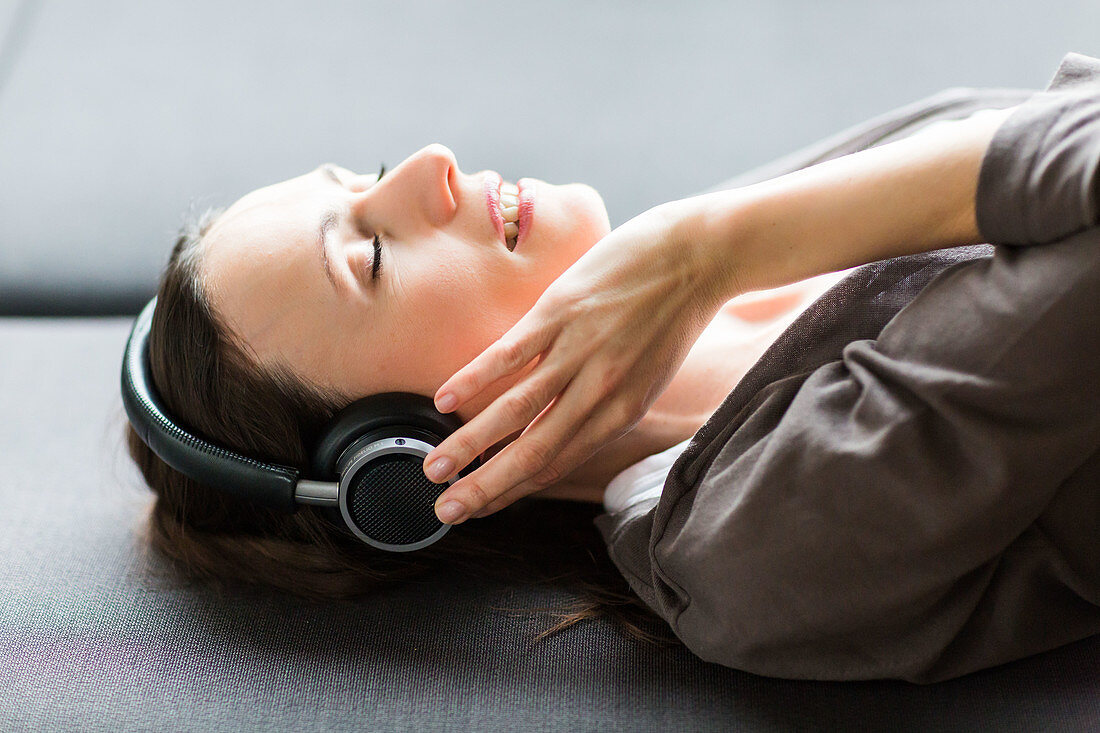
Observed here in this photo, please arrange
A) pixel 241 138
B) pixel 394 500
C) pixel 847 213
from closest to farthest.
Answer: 1. pixel 847 213
2. pixel 394 500
3. pixel 241 138

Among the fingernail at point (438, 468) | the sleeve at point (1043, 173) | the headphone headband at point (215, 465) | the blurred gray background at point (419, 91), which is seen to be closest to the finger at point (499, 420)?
the fingernail at point (438, 468)

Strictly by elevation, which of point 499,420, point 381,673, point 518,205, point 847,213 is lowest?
point 381,673

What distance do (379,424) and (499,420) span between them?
0.42 ft

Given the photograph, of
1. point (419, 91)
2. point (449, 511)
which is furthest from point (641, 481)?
point (419, 91)

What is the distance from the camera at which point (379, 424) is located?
886 mm

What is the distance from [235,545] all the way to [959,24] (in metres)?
1.62

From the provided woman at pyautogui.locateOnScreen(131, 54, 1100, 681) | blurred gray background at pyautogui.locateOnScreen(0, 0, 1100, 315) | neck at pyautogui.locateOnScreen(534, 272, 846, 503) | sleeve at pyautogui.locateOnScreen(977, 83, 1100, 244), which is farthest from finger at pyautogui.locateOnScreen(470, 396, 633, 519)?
blurred gray background at pyautogui.locateOnScreen(0, 0, 1100, 315)

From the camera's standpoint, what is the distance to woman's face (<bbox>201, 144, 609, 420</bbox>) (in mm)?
936

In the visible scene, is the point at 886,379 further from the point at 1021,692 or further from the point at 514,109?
the point at 514,109

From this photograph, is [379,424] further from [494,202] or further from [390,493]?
[494,202]

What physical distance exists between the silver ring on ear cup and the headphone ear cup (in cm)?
1

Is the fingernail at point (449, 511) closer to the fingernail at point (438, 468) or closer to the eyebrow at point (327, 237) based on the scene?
the fingernail at point (438, 468)

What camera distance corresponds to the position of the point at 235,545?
1.03 metres

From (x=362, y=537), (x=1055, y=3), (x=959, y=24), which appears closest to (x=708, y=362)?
(x=362, y=537)
